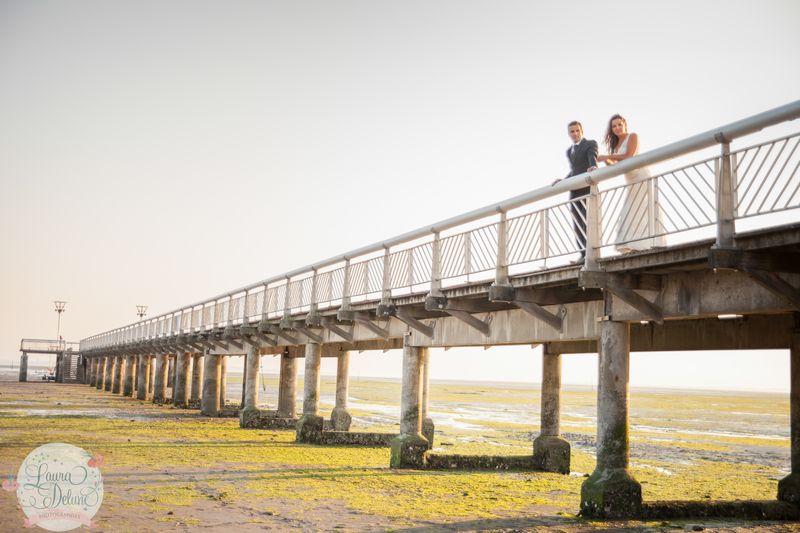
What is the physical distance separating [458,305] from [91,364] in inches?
2382

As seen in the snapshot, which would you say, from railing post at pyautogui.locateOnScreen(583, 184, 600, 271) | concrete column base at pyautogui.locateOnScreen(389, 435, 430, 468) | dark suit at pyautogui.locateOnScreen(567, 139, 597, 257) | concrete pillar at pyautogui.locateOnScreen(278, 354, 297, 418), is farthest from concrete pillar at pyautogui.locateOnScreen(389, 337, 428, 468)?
concrete pillar at pyautogui.locateOnScreen(278, 354, 297, 418)

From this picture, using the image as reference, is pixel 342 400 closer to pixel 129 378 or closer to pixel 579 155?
pixel 579 155

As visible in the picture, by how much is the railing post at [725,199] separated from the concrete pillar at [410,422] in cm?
878

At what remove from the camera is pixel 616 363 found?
32.3 feet

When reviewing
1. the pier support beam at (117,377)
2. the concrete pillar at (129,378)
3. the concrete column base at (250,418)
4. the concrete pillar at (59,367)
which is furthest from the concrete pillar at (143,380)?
the concrete pillar at (59,367)

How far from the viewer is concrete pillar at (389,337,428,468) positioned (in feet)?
48.8

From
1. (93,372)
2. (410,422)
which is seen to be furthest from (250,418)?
(93,372)

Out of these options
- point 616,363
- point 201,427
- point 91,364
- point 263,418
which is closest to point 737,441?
point 263,418

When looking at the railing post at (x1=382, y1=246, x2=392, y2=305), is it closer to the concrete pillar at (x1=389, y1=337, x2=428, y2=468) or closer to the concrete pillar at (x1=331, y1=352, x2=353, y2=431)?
the concrete pillar at (x1=389, y1=337, x2=428, y2=468)

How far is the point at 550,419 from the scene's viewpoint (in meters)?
16.0

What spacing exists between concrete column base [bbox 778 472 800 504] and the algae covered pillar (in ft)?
16.8

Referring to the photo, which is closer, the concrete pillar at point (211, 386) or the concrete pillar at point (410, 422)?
the concrete pillar at point (410, 422)

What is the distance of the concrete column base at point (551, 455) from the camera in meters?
15.5

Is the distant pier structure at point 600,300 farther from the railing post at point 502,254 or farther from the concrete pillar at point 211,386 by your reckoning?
the concrete pillar at point 211,386
